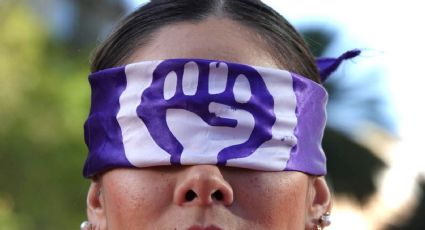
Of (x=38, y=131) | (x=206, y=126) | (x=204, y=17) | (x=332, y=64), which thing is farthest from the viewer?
(x=38, y=131)

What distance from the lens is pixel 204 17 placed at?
7.91 ft

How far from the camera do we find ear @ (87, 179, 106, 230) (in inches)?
95.3

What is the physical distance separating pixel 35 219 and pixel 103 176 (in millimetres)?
8409

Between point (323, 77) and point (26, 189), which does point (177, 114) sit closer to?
point (323, 77)

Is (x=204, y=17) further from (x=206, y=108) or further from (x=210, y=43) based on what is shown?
(x=206, y=108)

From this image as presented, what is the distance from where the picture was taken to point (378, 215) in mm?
11133

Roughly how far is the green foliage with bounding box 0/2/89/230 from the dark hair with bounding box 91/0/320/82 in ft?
25.2

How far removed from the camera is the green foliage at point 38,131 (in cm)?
1059

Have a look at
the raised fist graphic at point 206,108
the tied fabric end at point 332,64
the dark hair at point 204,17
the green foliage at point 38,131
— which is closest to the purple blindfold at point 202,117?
the raised fist graphic at point 206,108

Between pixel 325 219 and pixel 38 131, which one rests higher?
pixel 325 219

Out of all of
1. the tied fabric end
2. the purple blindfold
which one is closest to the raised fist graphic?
the purple blindfold

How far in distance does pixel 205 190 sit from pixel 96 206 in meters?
0.49

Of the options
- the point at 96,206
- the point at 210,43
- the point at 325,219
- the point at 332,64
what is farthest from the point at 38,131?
the point at 210,43

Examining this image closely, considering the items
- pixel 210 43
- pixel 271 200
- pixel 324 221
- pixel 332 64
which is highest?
pixel 210 43
